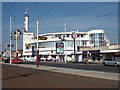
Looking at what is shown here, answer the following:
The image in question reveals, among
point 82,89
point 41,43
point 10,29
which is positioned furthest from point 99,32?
point 82,89

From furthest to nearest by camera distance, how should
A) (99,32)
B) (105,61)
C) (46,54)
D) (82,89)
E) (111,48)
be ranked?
(46,54) → (99,32) → (111,48) → (105,61) → (82,89)

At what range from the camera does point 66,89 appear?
11.1 metres

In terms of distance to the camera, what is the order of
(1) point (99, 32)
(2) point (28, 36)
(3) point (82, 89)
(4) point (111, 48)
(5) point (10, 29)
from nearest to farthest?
(3) point (82, 89) → (5) point (10, 29) → (4) point (111, 48) → (1) point (99, 32) → (2) point (28, 36)

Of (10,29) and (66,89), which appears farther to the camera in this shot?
(10,29)

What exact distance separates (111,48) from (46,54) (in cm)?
5024

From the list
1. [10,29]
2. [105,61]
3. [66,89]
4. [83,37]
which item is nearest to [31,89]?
[66,89]

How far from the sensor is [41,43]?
372 ft

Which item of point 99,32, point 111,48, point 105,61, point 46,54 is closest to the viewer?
point 105,61

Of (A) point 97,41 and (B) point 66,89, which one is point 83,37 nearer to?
(A) point 97,41

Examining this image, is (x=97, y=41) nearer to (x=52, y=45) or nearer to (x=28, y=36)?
(x=52, y=45)

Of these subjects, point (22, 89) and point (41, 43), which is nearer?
point (22, 89)

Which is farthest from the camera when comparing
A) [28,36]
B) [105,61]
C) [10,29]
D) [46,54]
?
[28,36]

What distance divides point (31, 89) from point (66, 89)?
82.5 inches

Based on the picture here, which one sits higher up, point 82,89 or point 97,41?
point 97,41
